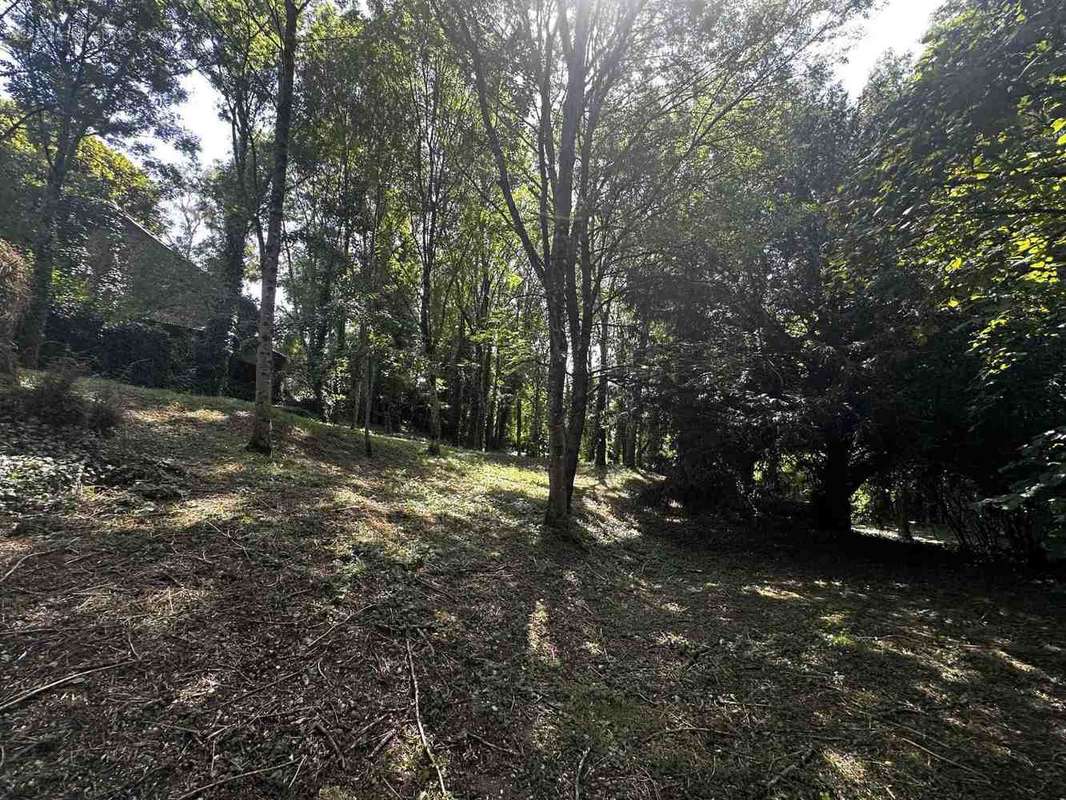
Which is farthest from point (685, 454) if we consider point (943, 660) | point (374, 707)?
point (374, 707)

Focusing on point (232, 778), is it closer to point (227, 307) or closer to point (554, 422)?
point (554, 422)

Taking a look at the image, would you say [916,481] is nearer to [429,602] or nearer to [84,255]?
[429,602]

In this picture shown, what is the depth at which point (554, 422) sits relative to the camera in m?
8.64

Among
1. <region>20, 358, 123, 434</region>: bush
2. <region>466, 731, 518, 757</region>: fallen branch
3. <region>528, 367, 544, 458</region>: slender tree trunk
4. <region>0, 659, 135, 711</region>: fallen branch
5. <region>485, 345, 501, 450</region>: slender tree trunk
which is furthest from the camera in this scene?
<region>485, 345, 501, 450</region>: slender tree trunk

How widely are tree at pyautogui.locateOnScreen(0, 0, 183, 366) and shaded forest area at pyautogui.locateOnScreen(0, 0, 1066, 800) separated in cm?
10

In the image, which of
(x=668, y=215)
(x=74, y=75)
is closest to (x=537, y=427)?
(x=668, y=215)

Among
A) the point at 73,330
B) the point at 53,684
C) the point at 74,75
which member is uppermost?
the point at 74,75

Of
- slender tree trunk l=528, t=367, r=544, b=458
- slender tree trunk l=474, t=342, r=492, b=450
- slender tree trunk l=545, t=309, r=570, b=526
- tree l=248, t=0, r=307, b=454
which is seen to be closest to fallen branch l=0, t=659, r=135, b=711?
slender tree trunk l=545, t=309, r=570, b=526

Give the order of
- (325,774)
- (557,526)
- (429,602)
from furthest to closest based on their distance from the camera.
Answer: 1. (557,526)
2. (429,602)
3. (325,774)

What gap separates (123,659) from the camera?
302cm

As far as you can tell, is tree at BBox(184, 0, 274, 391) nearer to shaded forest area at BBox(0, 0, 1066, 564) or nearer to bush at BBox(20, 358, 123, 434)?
shaded forest area at BBox(0, 0, 1066, 564)

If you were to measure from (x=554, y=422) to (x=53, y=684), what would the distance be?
6.95 meters

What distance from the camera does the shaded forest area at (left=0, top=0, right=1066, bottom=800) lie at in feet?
10.2

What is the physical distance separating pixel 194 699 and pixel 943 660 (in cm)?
726
